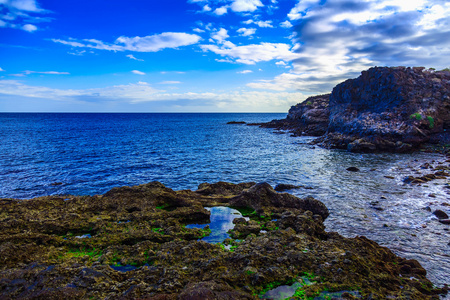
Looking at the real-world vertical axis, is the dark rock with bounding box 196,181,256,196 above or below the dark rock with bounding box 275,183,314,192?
above

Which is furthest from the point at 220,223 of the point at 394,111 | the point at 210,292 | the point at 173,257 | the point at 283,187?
the point at 394,111

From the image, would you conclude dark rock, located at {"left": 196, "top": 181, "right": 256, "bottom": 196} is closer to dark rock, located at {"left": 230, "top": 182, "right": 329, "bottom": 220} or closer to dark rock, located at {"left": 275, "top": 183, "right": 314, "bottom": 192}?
dark rock, located at {"left": 230, "top": 182, "right": 329, "bottom": 220}

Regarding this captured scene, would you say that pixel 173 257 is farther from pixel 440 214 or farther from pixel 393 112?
pixel 393 112

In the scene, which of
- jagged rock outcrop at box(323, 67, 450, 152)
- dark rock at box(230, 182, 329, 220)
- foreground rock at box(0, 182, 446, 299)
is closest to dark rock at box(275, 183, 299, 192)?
dark rock at box(230, 182, 329, 220)

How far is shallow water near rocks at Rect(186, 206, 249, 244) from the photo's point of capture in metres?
13.4

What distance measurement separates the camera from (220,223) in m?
15.3

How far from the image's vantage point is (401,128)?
4344cm

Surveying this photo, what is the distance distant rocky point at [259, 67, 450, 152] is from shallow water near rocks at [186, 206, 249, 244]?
3572 cm

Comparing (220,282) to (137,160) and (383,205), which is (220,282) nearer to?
(383,205)

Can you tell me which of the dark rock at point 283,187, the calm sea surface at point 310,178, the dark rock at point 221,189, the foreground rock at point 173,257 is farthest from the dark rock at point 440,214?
the dark rock at point 221,189

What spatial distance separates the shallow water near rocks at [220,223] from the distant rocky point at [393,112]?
35.7 m

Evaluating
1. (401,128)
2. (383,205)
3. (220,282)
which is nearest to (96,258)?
(220,282)

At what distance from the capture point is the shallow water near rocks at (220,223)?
1337 centimetres

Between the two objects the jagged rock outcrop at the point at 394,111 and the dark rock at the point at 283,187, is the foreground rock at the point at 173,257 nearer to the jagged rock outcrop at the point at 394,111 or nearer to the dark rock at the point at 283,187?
the dark rock at the point at 283,187
